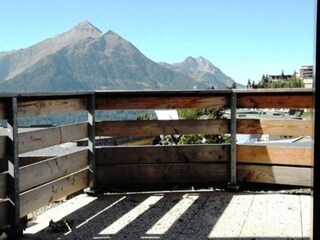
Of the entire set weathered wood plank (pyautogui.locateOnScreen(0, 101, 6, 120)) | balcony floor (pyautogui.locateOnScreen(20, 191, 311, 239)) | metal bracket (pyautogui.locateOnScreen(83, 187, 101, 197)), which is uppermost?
weathered wood plank (pyautogui.locateOnScreen(0, 101, 6, 120))

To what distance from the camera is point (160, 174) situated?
4.44 m

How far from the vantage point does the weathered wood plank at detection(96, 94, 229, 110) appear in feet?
14.4

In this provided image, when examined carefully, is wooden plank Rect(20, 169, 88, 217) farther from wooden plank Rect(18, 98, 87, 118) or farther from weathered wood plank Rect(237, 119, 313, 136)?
weathered wood plank Rect(237, 119, 313, 136)

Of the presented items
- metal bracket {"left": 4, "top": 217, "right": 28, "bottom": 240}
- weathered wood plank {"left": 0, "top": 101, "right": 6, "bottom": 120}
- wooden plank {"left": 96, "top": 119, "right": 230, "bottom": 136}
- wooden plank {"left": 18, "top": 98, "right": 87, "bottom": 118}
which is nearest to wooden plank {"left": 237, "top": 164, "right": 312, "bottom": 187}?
wooden plank {"left": 96, "top": 119, "right": 230, "bottom": 136}

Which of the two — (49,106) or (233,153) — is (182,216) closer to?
(233,153)

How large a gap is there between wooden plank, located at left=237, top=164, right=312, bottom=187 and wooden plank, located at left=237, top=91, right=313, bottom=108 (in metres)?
0.64

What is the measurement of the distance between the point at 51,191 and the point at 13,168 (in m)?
0.61

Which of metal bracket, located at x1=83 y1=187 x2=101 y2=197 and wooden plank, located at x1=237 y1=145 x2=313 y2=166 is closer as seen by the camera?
wooden plank, located at x1=237 y1=145 x2=313 y2=166

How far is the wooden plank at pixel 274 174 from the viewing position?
4160 millimetres

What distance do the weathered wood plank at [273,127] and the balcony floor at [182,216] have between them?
25.4 inches

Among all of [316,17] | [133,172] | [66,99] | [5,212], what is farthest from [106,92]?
[316,17]

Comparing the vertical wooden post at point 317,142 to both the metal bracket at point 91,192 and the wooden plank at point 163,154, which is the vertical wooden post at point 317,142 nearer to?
the wooden plank at point 163,154

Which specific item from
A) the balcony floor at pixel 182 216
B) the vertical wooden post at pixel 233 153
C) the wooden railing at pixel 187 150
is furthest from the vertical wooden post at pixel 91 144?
the vertical wooden post at pixel 233 153

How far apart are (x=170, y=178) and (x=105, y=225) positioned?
1.24 m
